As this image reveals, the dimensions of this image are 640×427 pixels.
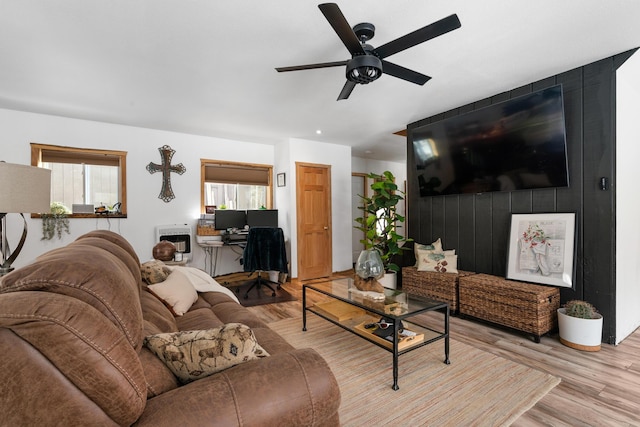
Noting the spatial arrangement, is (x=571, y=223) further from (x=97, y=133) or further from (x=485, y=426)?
(x=97, y=133)

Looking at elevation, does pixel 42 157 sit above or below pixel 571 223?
above

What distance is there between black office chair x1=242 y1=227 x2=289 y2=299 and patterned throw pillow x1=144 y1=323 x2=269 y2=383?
3.36 meters

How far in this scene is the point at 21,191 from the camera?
1.68 meters

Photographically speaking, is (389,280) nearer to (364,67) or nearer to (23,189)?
(364,67)

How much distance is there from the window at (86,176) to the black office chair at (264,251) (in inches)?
74.1

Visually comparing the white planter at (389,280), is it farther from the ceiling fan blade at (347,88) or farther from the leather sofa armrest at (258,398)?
the leather sofa armrest at (258,398)

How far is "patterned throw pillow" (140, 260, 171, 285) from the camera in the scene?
90.4 inches

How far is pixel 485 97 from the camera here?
3.58 metres

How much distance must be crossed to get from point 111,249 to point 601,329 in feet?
11.8

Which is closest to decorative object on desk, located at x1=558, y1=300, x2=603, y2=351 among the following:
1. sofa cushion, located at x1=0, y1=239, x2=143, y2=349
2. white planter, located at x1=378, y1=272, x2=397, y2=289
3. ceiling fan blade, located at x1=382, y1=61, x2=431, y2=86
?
white planter, located at x1=378, y1=272, x2=397, y2=289

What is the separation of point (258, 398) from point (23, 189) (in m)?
1.74

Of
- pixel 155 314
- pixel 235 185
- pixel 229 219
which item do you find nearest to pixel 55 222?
pixel 229 219

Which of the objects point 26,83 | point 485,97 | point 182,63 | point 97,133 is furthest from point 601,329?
point 97,133

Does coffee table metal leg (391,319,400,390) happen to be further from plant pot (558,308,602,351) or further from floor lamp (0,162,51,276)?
floor lamp (0,162,51,276)
